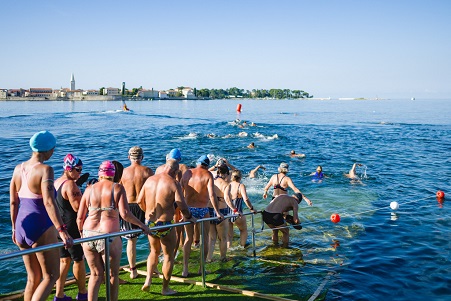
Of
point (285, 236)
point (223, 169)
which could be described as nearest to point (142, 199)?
point (223, 169)

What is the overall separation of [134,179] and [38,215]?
279 cm

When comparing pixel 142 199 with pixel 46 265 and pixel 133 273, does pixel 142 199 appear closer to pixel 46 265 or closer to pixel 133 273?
pixel 133 273

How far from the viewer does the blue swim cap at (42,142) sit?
14.9 feet

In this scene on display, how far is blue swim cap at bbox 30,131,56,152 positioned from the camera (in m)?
4.53

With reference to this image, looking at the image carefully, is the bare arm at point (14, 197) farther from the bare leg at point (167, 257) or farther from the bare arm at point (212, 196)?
the bare arm at point (212, 196)

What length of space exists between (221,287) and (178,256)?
2.50 meters

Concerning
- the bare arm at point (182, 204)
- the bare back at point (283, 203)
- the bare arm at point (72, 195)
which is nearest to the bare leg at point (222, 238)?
the bare back at point (283, 203)

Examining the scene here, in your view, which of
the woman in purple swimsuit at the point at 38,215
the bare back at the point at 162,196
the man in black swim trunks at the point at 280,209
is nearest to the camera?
the woman in purple swimsuit at the point at 38,215

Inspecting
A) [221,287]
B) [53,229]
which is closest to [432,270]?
[221,287]

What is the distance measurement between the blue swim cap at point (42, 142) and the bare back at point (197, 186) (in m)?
3.21

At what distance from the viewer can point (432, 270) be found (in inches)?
359

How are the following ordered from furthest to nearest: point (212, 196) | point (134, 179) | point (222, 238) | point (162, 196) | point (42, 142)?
point (222, 238) → point (134, 179) → point (212, 196) → point (162, 196) → point (42, 142)

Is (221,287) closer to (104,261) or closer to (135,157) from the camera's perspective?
(104,261)

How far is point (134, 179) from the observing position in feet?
24.1
